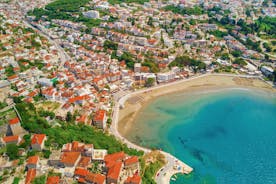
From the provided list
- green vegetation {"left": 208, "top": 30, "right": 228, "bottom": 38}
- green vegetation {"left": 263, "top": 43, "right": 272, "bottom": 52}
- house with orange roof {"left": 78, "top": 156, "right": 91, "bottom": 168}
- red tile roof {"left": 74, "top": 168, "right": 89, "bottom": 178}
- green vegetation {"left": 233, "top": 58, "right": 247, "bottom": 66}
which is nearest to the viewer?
red tile roof {"left": 74, "top": 168, "right": 89, "bottom": 178}

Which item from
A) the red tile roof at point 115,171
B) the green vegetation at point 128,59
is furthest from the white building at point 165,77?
the red tile roof at point 115,171

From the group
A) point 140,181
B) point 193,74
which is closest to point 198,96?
point 193,74

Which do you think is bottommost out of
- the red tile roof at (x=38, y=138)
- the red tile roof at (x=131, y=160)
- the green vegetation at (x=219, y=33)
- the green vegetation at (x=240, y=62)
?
the red tile roof at (x=131, y=160)

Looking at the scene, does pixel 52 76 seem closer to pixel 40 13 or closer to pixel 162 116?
pixel 162 116

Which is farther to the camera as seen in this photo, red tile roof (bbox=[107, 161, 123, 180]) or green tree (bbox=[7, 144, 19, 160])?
green tree (bbox=[7, 144, 19, 160])

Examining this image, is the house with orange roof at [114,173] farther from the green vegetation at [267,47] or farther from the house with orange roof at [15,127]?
the green vegetation at [267,47]

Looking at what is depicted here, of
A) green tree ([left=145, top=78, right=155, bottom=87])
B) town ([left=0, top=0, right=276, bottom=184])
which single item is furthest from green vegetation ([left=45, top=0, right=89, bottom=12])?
green tree ([left=145, top=78, right=155, bottom=87])

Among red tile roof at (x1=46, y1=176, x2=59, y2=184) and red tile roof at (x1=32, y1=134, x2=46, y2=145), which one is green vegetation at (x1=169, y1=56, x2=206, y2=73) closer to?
red tile roof at (x1=32, y1=134, x2=46, y2=145)

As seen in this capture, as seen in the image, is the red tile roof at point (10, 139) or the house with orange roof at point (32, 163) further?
the red tile roof at point (10, 139)
